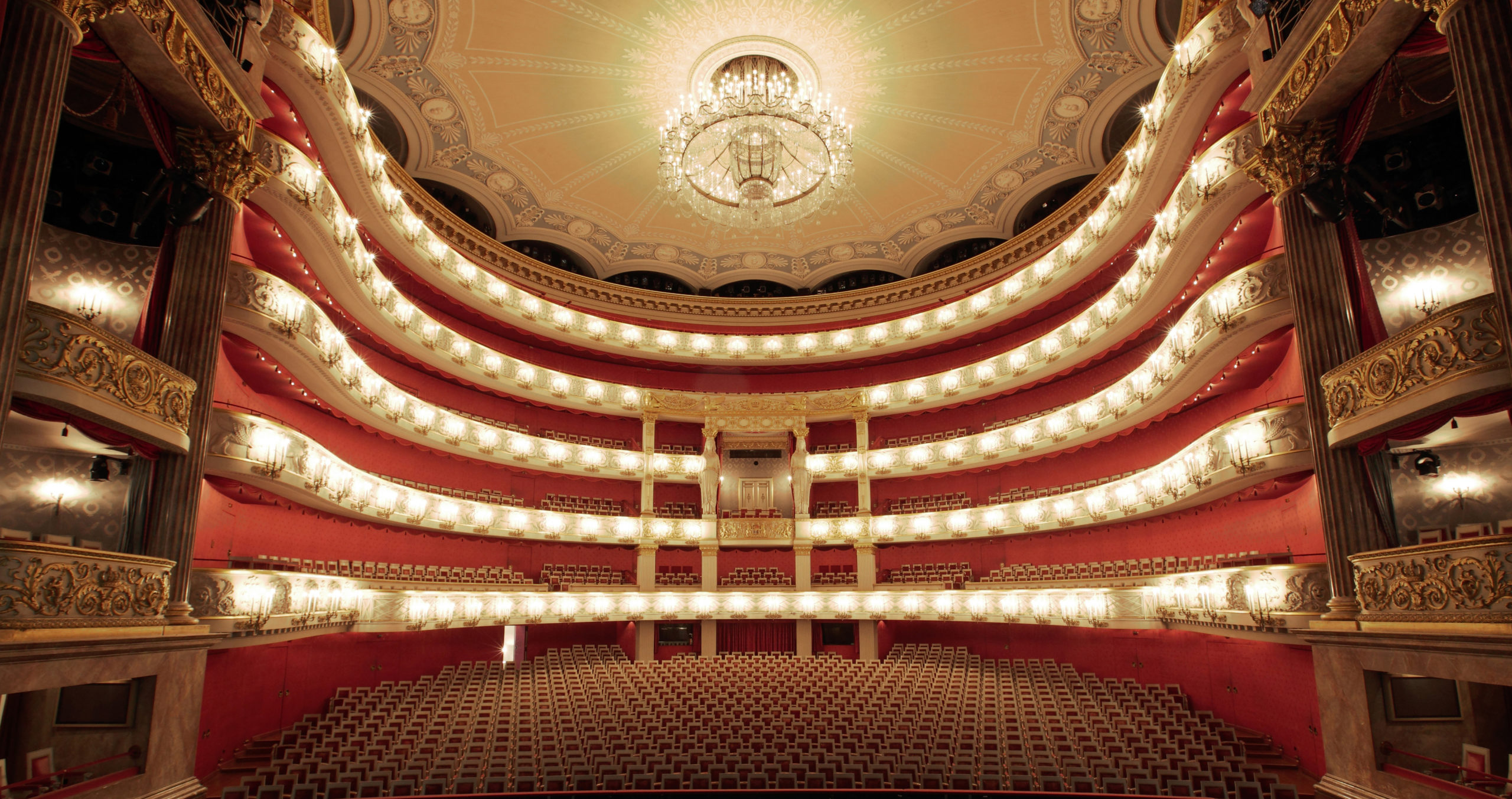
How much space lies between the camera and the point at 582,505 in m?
23.9

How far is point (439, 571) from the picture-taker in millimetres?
19328

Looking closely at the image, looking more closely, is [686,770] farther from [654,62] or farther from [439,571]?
[654,62]

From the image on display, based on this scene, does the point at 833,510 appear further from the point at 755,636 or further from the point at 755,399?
the point at 755,636

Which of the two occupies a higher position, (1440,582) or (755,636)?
(1440,582)

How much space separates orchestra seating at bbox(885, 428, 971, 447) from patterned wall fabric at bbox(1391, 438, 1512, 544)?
525 inches

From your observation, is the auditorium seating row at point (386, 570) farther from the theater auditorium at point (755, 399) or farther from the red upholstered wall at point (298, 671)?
the red upholstered wall at point (298, 671)

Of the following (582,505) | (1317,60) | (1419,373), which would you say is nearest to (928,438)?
(582,505)

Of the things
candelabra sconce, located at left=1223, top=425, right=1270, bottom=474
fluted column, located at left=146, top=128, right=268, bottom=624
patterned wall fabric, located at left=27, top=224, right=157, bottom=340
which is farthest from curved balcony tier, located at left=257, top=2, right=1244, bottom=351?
candelabra sconce, located at left=1223, top=425, right=1270, bottom=474

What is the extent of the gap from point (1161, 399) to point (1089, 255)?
5.39 meters

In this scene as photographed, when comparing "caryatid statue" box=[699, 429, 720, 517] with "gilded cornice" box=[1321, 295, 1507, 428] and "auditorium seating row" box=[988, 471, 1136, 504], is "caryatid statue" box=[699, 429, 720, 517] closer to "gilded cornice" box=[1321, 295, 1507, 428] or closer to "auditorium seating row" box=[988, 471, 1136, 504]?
"auditorium seating row" box=[988, 471, 1136, 504]

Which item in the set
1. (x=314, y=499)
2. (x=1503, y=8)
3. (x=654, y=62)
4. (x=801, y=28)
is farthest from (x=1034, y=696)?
(x=654, y=62)

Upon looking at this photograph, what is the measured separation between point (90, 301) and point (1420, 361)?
50.6ft

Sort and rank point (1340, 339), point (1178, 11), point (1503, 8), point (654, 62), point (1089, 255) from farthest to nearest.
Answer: point (1089, 255), point (654, 62), point (1178, 11), point (1340, 339), point (1503, 8)

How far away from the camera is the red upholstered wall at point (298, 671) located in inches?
474
